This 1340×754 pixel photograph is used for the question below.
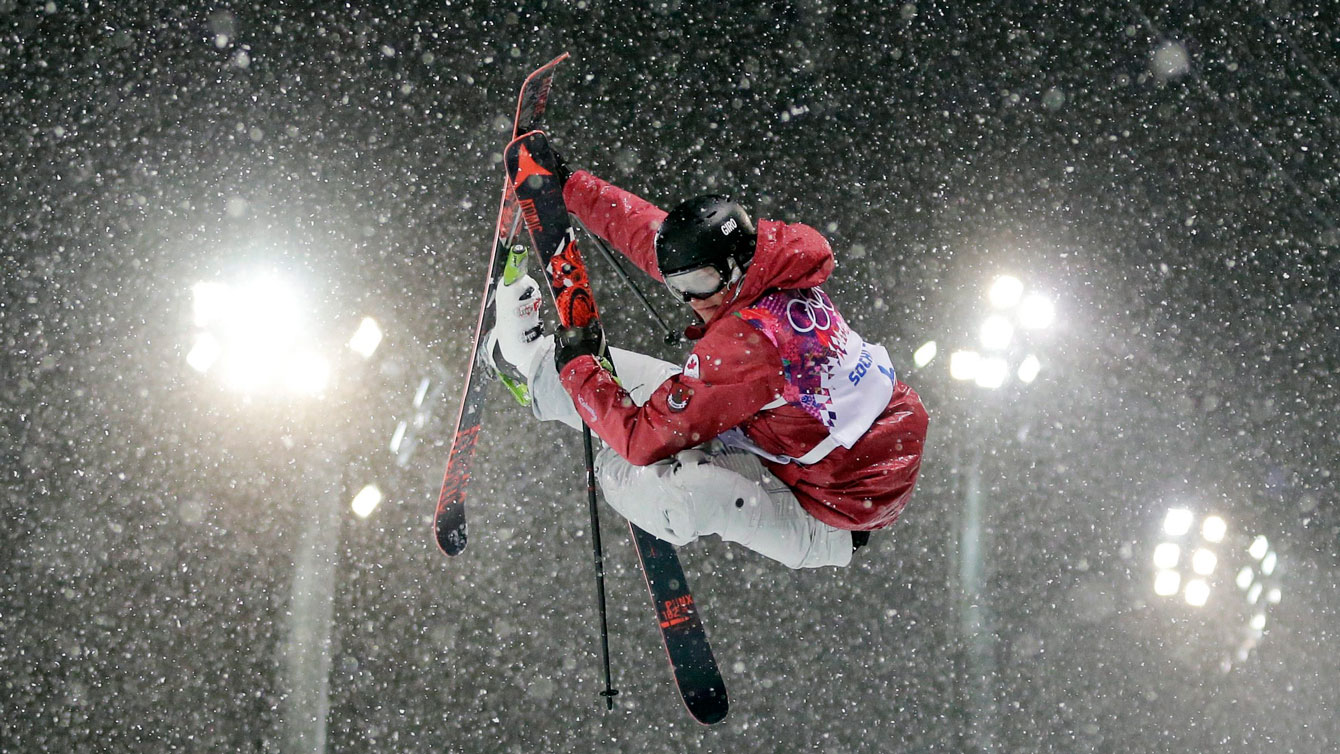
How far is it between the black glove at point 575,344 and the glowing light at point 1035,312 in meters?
1.52

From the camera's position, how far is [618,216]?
6.66 feet

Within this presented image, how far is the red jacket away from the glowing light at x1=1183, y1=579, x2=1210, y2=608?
168cm

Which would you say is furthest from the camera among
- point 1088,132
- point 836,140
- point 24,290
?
point 1088,132

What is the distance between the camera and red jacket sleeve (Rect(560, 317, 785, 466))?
1705 mm

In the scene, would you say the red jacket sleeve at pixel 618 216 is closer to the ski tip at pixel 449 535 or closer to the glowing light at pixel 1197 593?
the ski tip at pixel 449 535

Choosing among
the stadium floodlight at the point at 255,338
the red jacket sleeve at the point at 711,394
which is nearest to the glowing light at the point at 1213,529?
the red jacket sleeve at the point at 711,394

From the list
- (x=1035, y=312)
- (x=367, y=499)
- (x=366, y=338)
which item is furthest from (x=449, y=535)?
(x=1035, y=312)

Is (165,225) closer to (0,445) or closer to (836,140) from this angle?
(0,445)

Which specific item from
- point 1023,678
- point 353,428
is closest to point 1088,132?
point 1023,678

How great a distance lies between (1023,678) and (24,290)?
115 inches

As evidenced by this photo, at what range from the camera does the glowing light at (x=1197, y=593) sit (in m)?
3.08

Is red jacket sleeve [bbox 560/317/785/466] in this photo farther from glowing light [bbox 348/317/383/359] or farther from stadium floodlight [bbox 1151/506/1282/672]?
stadium floodlight [bbox 1151/506/1282/672]

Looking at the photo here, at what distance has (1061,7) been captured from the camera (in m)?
2.87

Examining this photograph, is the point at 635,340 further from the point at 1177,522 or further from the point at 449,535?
the point at 1177,522
